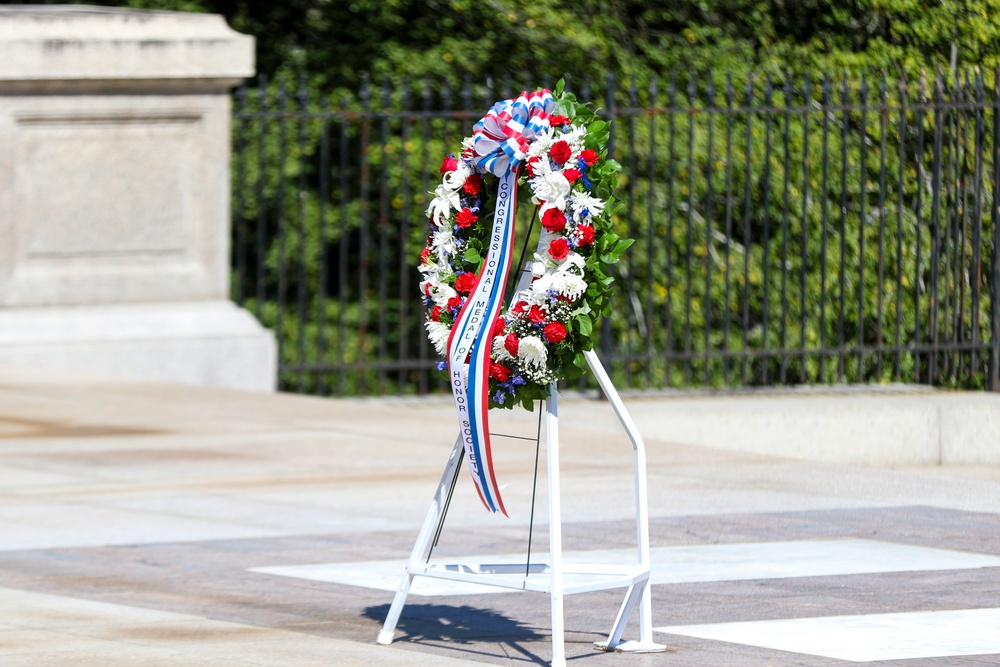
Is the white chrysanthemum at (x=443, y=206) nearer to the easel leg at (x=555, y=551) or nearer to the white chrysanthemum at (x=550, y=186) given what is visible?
the white chrysanthemum at (x=550, y=186)

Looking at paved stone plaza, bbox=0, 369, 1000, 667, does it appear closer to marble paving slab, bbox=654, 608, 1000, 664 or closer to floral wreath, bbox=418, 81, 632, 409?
marble paving slab, bbox=654, 608, 1000, 664

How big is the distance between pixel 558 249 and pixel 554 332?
239 mm

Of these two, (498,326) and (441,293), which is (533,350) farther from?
(441,293)

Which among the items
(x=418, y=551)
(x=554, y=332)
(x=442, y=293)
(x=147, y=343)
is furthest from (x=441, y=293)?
(x=147, y=343)

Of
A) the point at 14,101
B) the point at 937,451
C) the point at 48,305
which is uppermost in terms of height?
the point at 14,101

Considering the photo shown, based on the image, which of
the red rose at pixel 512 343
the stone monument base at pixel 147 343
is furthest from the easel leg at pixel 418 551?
the stone monument base at pixel 147 343

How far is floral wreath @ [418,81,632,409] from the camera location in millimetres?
5660

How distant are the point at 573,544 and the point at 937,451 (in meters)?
6.20

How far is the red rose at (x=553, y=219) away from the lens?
566cm

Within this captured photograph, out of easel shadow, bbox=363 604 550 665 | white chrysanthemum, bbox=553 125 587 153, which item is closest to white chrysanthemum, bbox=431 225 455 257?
white chrysanthemum, bbox=553 125 587 153

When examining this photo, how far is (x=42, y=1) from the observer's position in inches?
902

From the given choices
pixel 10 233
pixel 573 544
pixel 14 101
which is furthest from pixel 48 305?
pixel 573 544

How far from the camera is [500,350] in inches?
225

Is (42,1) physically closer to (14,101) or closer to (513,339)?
(14,101)
